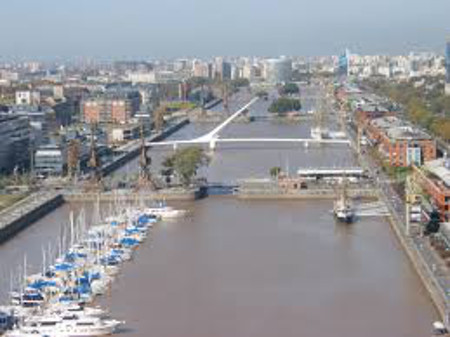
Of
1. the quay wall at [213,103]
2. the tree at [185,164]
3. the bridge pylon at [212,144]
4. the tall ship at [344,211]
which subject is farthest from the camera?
the quay wall at [213,103]

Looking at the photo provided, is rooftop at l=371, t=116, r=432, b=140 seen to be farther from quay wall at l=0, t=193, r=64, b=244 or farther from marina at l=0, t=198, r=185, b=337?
marina at l=0, t=198, r=185, b=337

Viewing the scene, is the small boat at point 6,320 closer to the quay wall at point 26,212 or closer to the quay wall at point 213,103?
the quay wall at point 26,212

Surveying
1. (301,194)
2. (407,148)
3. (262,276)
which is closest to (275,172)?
(301,194)

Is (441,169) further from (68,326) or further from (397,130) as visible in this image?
(68,326)

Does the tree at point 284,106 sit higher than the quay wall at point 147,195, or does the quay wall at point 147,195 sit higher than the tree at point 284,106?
the tree at point 284,106

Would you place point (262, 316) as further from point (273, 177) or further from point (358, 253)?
point (273, 177)

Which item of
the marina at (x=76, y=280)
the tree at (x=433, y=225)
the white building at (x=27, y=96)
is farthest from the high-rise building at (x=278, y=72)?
the tree at (x=433, y=225)
